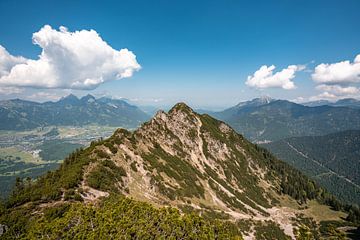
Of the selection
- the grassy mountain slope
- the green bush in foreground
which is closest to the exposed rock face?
the grassy mountain slope

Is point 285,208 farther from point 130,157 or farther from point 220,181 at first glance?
point 130,157

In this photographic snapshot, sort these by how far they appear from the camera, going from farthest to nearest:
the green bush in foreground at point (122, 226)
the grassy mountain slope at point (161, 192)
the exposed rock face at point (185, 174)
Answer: the exposed rock face at point (185, 174) < the grassy mountain slope at point (161, 192) < the green bush in foreground at point (122, 226)

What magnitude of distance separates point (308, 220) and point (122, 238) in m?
163

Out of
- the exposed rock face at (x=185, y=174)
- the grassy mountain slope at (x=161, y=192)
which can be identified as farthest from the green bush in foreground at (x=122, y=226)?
the exposed rock face at (x=185, y=174)

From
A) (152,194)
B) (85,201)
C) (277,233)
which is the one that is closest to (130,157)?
(152,194)

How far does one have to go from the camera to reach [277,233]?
12462cm

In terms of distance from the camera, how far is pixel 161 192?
362 feet

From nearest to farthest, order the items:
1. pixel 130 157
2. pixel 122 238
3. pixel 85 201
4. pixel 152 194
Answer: pixel 122 238 → pixel 85 201 → pixel 152 194 → pixel 130 157

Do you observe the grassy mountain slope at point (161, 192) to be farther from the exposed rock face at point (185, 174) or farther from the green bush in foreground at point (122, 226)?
the exposed rock face at point (185, 174)

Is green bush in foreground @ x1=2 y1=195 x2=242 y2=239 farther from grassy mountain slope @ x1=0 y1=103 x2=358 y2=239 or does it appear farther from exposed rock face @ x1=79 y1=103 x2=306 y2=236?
exposed rock face @ x1=79 y1=103 x2=306 y2=236

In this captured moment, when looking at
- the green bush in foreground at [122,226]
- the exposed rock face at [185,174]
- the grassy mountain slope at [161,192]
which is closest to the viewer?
the green bush in foreground at [122,226]

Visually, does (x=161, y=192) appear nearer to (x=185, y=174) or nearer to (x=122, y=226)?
(x=185, y=174)

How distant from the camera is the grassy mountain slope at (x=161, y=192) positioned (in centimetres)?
5006

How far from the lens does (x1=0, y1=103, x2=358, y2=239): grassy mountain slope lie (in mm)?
50062
